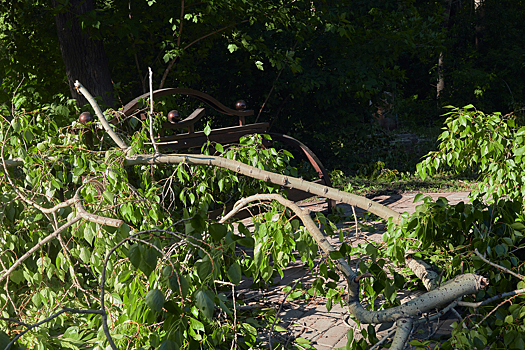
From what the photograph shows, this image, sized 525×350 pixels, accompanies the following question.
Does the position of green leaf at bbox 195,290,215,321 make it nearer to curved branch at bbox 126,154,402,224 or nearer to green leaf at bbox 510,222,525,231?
curved branch at bbox 126,154,402,224

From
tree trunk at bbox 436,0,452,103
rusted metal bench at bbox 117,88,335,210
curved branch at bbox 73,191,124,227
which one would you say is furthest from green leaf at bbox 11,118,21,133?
tree trunk at bbox 436,0,452,103

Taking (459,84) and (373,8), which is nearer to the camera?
(373,8)

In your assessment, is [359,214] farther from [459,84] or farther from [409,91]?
[409,91]

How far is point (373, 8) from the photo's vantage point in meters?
9.39

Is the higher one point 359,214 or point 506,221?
point 506,221

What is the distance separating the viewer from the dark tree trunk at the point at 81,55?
19.7ft

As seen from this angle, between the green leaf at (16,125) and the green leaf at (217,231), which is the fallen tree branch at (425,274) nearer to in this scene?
the green leaf at (217,231)

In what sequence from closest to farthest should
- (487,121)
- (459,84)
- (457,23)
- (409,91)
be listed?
(487,121)
(459,84)
(457,23)
(409,91)

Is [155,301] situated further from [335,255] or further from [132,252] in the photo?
[335,255]

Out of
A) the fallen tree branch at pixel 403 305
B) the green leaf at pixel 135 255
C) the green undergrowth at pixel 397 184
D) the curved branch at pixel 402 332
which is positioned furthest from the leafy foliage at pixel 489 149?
the green undergrowth at pixel 397 184

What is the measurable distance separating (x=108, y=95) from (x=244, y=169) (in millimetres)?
4318

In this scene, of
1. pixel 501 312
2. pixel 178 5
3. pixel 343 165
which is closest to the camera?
pixel 501 312

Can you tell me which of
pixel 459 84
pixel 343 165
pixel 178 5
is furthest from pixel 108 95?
pixel 459 84

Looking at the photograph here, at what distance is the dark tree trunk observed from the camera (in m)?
6.02
